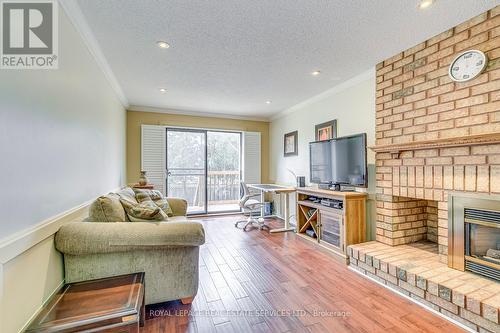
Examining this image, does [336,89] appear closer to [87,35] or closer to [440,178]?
[440,178]

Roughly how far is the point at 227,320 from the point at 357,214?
1.99 m

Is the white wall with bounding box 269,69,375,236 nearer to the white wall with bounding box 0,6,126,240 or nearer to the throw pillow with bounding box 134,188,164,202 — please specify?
the throw pillow with bounding box 134,188,164,202

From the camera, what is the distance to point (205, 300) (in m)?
2.00

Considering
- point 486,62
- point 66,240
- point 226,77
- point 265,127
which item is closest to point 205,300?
point 66,240

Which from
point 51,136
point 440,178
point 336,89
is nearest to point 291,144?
point 336,89

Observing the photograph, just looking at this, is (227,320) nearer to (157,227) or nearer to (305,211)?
(157,227)

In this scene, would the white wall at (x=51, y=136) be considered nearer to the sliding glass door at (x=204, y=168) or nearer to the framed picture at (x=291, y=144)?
the sliding glass door at (x=204, y=168)

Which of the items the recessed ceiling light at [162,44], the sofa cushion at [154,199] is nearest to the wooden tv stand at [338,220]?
the sofa cushion at [154,199]

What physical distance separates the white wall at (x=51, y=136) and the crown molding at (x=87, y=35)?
5 centimetres

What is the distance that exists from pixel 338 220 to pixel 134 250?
2378 mm

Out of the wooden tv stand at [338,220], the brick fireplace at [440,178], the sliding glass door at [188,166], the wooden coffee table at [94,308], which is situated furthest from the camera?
the sliding glass door at [188,166]

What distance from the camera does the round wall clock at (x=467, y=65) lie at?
6.17 feet

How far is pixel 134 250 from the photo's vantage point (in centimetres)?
170

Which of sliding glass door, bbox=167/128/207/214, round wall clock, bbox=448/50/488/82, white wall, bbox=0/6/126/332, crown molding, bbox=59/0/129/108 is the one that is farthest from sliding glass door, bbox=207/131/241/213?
round wall clock, bbox=448/50/488/82
